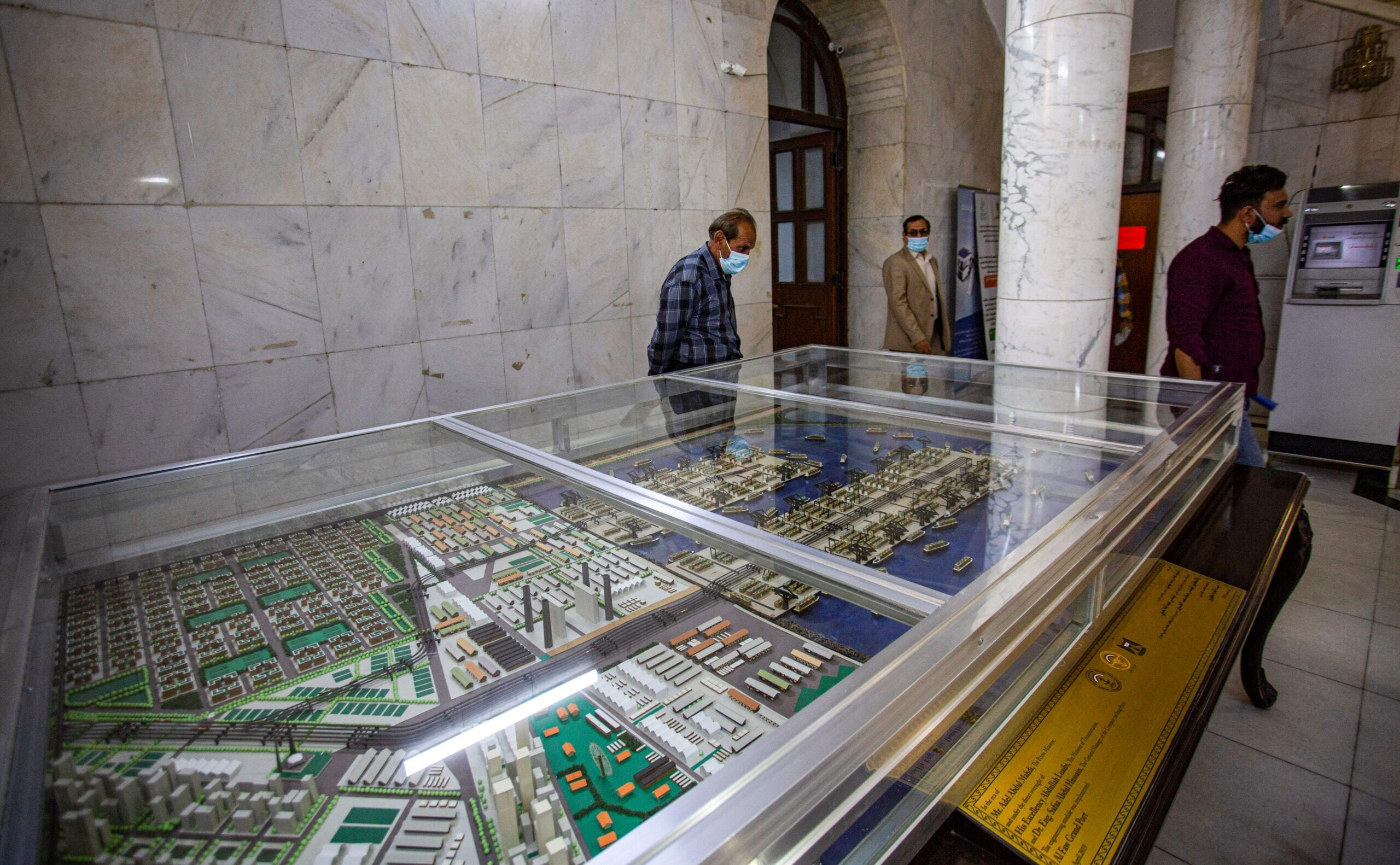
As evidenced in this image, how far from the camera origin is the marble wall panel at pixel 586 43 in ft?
14.2

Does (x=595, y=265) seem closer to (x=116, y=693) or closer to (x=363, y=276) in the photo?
(x=363, y=276)

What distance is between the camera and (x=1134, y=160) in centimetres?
806

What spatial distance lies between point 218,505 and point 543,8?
3739 millimetres

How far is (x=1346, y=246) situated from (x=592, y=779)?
683cm

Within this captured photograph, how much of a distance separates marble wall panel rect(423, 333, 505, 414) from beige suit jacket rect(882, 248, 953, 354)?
297 cm

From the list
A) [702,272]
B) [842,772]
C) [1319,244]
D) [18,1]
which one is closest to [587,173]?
[702,272]

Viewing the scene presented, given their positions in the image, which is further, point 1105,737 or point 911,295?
point 911,295

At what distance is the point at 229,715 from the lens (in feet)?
3.38

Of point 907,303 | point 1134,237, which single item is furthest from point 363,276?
point 1134,237

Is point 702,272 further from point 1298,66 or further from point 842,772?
point 1298,66

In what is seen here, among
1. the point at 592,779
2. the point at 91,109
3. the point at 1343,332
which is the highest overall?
the point at 91,109

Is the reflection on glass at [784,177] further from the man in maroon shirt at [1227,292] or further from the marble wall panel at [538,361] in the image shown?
→ the man in maroon shirt at [1227,292]

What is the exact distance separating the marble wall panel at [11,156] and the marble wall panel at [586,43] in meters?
2.60

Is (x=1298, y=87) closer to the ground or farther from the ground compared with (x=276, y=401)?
farther from the ground
